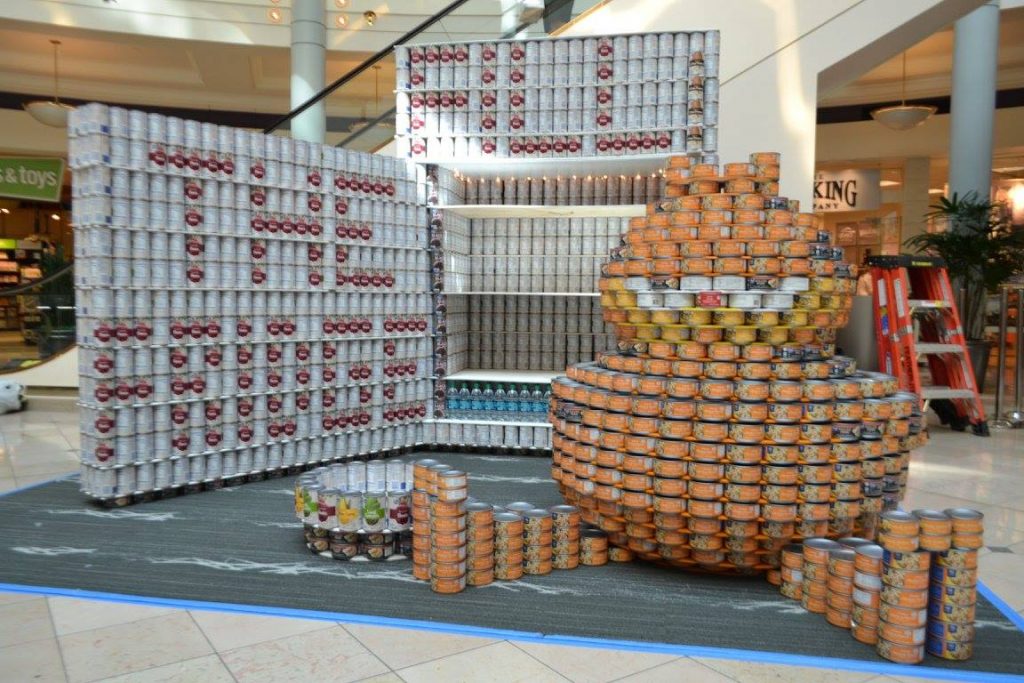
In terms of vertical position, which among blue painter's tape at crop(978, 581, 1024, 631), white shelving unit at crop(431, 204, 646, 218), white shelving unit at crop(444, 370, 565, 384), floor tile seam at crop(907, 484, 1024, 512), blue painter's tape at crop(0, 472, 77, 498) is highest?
white shelving unit at crop(431, 204, 646, 218)

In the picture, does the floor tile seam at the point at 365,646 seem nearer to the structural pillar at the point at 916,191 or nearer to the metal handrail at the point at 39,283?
the metal handrail at the point at 39,283

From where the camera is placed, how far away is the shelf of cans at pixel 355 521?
4.30m

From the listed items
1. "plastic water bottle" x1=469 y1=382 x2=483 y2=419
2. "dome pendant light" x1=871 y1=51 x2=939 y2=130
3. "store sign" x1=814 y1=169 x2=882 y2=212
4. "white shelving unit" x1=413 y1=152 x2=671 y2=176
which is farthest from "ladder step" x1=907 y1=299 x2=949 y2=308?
"store sign" x1=814 y1=169 x2=882 y2=212

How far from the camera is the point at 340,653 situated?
10.7 ft

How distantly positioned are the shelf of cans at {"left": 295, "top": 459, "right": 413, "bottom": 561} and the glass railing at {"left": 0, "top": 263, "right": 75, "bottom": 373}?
25.0ft

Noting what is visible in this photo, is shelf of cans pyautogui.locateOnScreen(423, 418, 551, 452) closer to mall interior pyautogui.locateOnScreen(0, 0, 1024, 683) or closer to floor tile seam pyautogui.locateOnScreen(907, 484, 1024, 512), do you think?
mall interior pyautogui.locateOnScreen(0, 0, 1024, 683)

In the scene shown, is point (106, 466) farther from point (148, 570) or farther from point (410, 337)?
point (410, 337)

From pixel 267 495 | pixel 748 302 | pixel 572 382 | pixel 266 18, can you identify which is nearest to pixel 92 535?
pixel 267 495

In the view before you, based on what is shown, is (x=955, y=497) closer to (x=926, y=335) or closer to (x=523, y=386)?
(x=523, y=386)

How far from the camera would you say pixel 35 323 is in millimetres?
10688

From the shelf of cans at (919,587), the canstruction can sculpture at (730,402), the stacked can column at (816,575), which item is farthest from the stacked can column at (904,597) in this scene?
the canstruction can sculpture at (730,402)

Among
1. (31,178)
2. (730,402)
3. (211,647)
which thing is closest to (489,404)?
(730,402)

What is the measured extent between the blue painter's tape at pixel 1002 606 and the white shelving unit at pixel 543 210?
3.92 m

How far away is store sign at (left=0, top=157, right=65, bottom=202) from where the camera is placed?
660 inches
